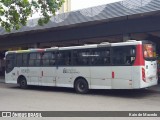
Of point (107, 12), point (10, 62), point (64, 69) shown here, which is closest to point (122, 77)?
point (64, 69)

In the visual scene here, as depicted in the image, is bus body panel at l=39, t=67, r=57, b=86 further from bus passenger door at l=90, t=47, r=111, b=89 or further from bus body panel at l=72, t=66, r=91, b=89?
bus passenger door at l=90, t=47, r=111, b=89

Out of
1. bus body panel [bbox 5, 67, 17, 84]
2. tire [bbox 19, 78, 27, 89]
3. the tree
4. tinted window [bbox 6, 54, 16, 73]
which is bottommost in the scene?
tire [bbox 19, 78, 27, 89]

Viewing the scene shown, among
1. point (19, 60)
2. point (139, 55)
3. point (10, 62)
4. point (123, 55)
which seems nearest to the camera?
point (139, 55)

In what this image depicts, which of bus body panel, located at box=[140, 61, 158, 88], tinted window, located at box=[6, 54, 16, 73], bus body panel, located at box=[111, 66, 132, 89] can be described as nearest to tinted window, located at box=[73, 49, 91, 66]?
bus body panel, located at box=[111, 66, 132, 89]

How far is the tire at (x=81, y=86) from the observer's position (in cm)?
1494

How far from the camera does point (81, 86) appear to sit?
15.2 m

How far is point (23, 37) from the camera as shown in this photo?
25594 mm

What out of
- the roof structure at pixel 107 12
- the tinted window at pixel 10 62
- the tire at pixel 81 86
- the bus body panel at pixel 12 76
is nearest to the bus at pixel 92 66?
the tire at pixel 81 86

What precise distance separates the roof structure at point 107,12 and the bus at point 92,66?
2.55m

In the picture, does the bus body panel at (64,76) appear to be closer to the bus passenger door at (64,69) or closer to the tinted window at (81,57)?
the bus passenger door at (64,69)

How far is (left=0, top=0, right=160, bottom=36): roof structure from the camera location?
51.5ft

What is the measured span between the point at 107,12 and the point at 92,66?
4.64 metres

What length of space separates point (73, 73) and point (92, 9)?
18.3 feet

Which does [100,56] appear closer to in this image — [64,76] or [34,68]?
[64,76]
